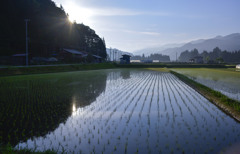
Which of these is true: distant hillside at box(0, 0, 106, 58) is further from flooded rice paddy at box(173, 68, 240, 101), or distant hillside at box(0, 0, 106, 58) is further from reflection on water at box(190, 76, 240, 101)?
reflection on water at box(190, 76, 240, 101)

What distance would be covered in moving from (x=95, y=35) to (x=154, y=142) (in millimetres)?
95747

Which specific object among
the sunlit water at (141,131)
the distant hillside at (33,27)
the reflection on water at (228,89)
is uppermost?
the distant hillside at (33,27)

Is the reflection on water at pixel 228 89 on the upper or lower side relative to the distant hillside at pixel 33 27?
lower

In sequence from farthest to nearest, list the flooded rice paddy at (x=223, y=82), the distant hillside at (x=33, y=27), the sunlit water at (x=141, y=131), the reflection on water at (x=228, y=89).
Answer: the distant hillside at (x=33, y=27) → the flooded rice paddy at (x=223, y=82) → the reflection on water at (x=228, y=89) → the sunlit water at (x=141, y=131)

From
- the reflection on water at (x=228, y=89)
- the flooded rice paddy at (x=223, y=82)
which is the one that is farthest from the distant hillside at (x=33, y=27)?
the reflection on water at (x=228, y=89)

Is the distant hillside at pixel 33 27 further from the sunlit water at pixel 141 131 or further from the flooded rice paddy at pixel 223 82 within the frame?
the sunlit water at pixel 141 131

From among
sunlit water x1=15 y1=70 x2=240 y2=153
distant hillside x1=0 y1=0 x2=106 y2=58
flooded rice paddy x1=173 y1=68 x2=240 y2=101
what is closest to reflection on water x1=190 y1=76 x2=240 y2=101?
flooded rice paddy x1=173 y1=68 x2=240 y2=101

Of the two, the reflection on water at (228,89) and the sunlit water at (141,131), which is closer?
the sunlit water at (141,131)

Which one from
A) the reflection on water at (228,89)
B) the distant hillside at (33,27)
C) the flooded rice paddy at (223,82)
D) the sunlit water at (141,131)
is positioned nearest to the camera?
the sunlit water at (141,131)

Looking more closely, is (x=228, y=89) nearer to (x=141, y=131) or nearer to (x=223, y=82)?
(x=223, y=82)

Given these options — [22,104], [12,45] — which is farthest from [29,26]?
[22,104]

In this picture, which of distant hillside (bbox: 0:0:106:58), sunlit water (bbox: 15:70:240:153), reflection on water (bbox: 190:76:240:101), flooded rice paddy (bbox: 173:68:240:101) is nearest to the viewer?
sunlit water (bbox: 15:70:240:153)

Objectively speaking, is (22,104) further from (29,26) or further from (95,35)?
(95,35)

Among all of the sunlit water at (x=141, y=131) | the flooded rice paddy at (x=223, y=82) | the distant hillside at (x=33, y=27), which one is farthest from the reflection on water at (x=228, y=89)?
the distant hillside at (x=33, y=27)
